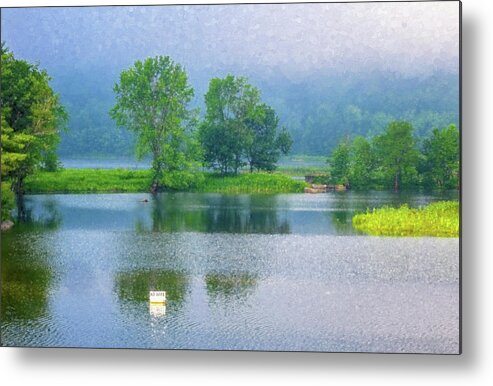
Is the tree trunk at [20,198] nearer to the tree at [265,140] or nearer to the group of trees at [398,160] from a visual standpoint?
the tree at [265,140]

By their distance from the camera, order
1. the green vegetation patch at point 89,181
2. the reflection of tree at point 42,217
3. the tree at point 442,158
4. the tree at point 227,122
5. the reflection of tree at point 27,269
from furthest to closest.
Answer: the green vegetation patch at point 89,181
the reflection of tree at point 42,217
the tree at point 227,122
the reflection of tree at point 27,269
the tree at point 442,158

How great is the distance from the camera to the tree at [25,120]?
9.78m

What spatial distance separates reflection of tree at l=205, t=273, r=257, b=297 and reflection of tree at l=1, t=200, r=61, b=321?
1.66m

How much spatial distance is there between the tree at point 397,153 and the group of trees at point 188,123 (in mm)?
977

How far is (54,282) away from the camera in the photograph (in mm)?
9680

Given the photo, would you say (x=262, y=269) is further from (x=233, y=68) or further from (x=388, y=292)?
(x=233, y=68)

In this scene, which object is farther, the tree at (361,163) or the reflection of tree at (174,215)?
the reflection of tree at (174,215)

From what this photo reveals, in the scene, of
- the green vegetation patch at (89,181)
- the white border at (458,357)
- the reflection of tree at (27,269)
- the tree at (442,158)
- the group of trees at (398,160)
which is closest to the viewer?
the white border at (458,357)

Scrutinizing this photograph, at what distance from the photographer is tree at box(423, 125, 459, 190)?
30.0ft

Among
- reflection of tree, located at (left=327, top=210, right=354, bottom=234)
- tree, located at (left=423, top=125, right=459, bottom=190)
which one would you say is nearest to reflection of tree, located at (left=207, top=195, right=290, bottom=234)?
reflection of tree, located at (left=327, top=210, right=354, bottom=234)

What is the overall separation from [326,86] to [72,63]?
263 cm

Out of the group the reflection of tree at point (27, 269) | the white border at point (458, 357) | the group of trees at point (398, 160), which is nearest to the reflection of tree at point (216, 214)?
the group of trees at point (398, 160)

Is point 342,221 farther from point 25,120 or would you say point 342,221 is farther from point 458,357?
point 25,120

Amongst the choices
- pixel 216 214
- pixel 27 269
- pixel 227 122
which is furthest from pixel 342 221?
pixel 27 269
